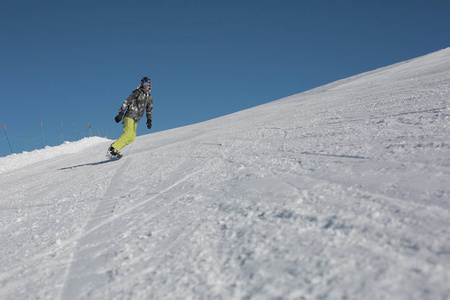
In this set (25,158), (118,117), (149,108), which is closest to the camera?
(118,117)

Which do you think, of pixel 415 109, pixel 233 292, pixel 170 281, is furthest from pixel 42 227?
pixel 415 109

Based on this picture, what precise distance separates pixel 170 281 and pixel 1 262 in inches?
61.8

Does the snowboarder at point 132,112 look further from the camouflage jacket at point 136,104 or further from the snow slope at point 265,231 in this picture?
the snow slope at point 265,231

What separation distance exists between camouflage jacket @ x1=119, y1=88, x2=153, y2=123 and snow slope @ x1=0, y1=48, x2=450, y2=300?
315 centimetres

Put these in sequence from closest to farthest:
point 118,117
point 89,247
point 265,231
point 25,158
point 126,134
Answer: point 265,231
point 89,247
point 118,117
point 126,134
point 25,158

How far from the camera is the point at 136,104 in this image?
6.69m

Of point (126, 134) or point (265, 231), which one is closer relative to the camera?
point (265, 231)

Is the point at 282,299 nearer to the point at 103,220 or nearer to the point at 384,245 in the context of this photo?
the point at 384,245

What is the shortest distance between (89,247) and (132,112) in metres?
4.92

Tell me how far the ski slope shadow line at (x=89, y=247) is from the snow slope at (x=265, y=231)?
1cm

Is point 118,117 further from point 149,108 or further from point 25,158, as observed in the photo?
point 25,158

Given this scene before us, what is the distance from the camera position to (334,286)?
1.22 m

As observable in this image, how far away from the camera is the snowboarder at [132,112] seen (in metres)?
6.59

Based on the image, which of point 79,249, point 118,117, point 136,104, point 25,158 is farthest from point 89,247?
point 25,158
